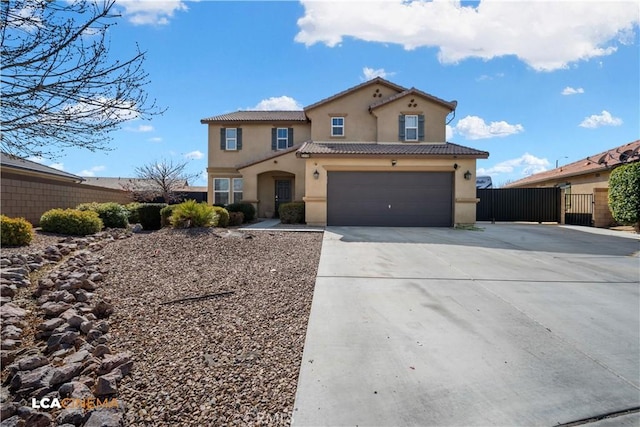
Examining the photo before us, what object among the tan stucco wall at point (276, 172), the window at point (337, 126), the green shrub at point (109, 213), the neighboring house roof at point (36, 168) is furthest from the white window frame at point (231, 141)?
the green shrub at point (109, 213)

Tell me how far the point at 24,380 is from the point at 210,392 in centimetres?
160

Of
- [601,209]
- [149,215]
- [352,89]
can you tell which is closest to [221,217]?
[149,215]

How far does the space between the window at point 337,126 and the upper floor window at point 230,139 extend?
5.71 meters

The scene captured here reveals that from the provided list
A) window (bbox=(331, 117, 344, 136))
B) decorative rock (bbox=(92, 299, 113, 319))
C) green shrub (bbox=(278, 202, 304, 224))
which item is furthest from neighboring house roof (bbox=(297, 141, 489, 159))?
decorative rock (bbox=(92, 299, 113, 319))

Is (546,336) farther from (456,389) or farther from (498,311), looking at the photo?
(456,389)

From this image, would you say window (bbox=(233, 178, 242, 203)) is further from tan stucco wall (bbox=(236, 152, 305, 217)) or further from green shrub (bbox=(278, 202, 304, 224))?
green shrub (bbox=(278, 202, 304, 224))

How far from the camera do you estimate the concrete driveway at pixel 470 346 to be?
8.78ft

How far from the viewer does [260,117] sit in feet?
68.4

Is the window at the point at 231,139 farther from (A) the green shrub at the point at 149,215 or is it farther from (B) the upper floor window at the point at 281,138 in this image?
(A) the green shrub at the point at 149,215

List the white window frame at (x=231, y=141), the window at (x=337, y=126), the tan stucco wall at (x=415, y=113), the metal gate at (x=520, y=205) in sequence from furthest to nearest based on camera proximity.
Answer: the white window frame at (x=231, y=141), the metal gate at (x=520, y=205), the window at (x=337, y=126), the tan stucco wall at (x=415, y=113)

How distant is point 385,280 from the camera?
6020mm

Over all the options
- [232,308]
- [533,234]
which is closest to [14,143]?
[232,308]

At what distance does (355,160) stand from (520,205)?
1068cm

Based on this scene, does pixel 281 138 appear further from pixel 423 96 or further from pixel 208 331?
pixel 208 331
